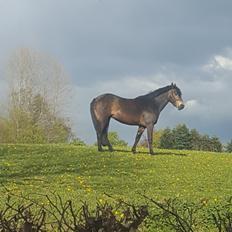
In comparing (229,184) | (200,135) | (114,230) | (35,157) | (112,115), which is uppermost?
(200,135)

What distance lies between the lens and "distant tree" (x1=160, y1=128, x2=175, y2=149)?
189 feet

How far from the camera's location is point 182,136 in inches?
2330

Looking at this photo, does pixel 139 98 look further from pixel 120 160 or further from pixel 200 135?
pixel 200 135

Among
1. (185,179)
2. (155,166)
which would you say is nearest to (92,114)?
(155,166)

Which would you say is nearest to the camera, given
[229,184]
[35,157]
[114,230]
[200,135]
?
[114,230]

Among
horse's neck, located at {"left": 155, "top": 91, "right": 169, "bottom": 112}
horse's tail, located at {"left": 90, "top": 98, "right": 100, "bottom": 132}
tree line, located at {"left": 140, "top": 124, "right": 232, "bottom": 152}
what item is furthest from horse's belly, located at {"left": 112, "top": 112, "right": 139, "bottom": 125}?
tree line, located at {"left": 140, "top": 124, "right": 232, "bottom": 152}

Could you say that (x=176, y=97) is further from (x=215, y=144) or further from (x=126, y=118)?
(x=215, y=144)

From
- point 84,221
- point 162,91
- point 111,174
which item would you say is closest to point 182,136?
point 162,91

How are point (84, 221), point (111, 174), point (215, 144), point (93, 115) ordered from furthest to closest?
point (215, 144)
point (93, 115)
point (111, 174)
point (84, 221)

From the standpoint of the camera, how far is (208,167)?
65.3 feet

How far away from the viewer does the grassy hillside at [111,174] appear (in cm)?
1320

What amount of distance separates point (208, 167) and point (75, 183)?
6591 mm

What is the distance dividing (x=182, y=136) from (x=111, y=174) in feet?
140

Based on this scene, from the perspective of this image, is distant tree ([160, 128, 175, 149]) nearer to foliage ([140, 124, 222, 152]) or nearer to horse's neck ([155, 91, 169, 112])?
foliage ([140, 124, 222, 152])
